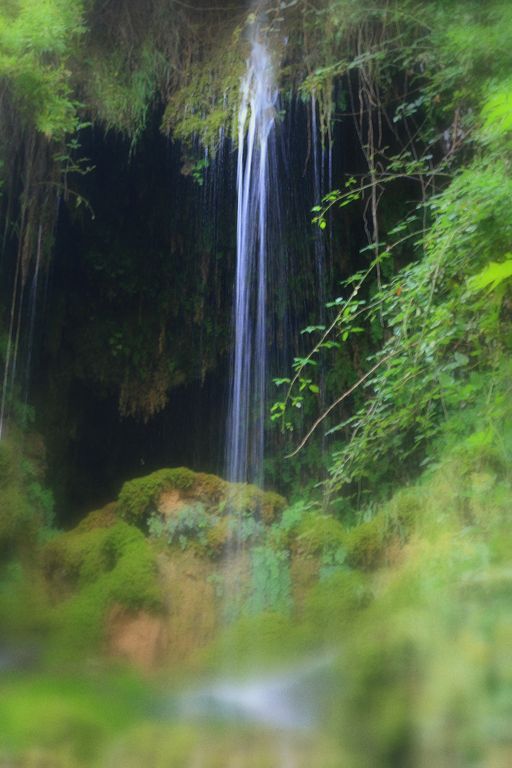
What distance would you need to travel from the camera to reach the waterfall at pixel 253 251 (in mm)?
7047

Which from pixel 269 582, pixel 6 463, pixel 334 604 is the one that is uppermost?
pixel 6 463

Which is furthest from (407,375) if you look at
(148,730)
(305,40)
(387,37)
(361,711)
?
(305,40)

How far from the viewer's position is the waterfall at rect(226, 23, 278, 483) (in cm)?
705

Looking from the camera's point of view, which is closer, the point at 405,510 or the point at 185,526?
the point at 405,510

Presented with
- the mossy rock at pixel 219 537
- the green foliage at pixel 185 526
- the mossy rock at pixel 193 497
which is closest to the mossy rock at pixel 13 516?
the mossy rock at pixel 193 497

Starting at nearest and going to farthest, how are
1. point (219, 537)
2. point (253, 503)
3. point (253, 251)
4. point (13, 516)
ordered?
point (219, 537)
point (253, 503)
point (13, 516)
point (253, 251)

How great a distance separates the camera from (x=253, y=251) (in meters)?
7.31

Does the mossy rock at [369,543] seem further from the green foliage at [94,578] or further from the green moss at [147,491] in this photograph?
the green moss at [147,491]

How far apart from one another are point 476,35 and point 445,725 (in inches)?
183

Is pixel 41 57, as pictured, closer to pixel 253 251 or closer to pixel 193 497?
pixel 253 251

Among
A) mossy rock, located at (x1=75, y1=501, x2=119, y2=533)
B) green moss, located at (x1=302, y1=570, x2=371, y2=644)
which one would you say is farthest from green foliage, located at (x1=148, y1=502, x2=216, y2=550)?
green moss, located at (x1=302, y1=570, x2=371, y2=644)

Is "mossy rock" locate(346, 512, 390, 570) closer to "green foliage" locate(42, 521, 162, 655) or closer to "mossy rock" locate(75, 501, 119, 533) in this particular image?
"green foliage" locate(42, 521, 162, 655)

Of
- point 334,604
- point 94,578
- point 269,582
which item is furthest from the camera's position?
point 94,578

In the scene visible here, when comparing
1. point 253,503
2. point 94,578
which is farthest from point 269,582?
point 94,578
